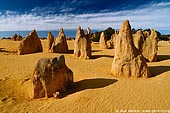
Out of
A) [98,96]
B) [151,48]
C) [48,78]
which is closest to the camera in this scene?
Result: [98,96]

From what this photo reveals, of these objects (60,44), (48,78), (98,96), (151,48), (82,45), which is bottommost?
(98,96)

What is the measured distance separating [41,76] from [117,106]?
12.7ft

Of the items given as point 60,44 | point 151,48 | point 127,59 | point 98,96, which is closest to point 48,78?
point 98,96

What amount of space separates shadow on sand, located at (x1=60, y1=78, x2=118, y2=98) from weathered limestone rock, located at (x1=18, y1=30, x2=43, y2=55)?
1249 cm

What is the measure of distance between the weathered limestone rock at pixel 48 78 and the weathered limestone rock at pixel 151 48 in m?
10.2

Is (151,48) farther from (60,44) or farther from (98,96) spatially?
(98,96)

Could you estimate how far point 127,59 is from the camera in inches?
475

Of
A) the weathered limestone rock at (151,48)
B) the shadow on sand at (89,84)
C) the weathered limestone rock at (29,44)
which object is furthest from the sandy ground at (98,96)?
the weathered limestone rock at (29,44)

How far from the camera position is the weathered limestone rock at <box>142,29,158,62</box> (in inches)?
700

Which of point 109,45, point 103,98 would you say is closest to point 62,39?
point 109,45

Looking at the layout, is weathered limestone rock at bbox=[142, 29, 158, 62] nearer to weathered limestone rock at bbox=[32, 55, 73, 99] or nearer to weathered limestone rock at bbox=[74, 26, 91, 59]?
weathered limestone rock at bbox=[74, 26, 91, 59]

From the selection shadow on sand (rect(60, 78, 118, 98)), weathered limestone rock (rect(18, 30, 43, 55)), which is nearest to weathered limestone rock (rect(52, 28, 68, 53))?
weathered limestone rock (rect(18, 30, 43, 55))

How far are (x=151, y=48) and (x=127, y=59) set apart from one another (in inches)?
281

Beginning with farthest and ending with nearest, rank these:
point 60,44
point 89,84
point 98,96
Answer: point 60,44, point 89,84, point 98,96
